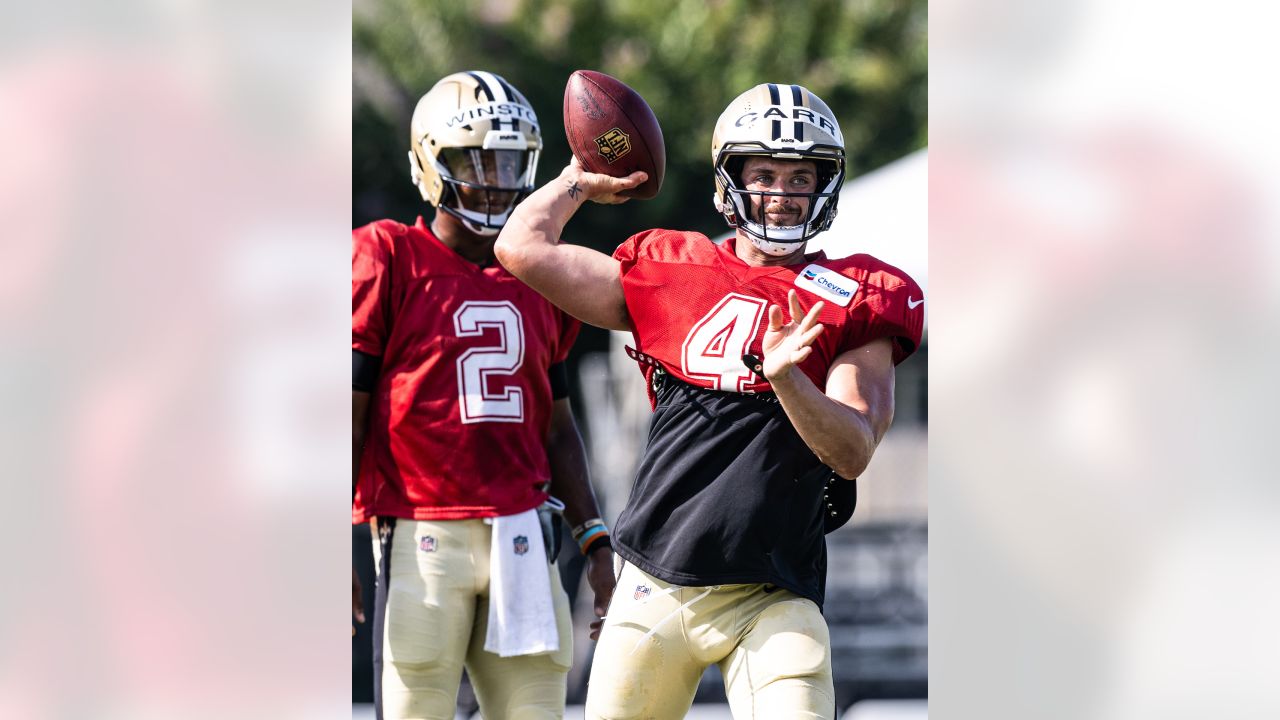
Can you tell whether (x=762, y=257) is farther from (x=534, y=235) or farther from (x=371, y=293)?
(x=371, y=293)

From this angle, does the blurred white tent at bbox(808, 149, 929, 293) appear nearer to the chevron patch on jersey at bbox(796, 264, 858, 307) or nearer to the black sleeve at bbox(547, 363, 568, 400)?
the black sleeve at bbox(547, 363, 568, 400)

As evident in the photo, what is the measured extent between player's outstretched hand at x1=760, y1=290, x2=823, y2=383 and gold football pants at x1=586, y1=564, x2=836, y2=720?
A: 62cm

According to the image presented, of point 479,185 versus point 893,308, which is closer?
point 893,308

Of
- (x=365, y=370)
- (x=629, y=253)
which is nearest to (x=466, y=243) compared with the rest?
(x=365, y=370)

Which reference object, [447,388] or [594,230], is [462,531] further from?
[594,230]

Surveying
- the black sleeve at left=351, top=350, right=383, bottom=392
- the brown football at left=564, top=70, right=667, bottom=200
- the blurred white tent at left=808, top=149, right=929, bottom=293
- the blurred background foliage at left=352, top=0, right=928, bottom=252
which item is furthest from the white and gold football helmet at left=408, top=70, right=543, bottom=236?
the blurred background foliage at left=352, top=0, right=928, bottom=252

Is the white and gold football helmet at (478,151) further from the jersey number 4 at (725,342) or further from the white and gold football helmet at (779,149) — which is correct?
the jersey number 4 at (725,342)

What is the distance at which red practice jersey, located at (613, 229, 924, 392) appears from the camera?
3.47 metres

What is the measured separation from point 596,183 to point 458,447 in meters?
0.97

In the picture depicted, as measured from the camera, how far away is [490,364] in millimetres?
4332

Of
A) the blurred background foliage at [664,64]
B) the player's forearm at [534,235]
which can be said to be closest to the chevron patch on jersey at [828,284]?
the player's forearm at [534,235]

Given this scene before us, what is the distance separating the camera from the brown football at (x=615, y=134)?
3.73 meters
